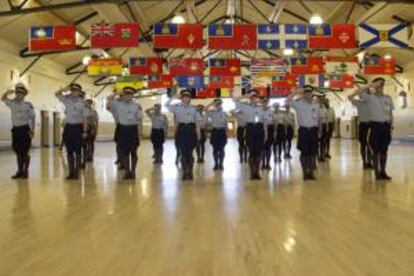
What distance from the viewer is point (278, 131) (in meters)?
14.3

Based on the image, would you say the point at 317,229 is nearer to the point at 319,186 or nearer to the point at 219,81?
the point at 319,186

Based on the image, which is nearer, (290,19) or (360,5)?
(360,5)

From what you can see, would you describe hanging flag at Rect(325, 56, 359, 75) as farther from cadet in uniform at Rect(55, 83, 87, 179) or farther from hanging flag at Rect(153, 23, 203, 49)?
cadet in uniform at Rect(55, 83, 87, 179)

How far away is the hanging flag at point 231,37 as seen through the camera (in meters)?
15.7

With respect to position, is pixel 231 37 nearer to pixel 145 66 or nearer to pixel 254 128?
pixel 254 128

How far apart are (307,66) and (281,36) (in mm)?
5701

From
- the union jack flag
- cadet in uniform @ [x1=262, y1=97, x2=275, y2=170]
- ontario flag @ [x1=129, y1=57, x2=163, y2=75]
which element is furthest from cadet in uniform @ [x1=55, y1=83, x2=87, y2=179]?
ontario flag @ [x1=129, y1=57, x2=163, y2=75]

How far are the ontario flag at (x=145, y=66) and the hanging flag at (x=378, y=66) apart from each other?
797cm

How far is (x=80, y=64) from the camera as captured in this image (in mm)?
31672

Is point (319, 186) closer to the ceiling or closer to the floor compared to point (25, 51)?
closer to the floor

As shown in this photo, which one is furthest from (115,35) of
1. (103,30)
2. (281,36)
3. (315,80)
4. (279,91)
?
(279,91)

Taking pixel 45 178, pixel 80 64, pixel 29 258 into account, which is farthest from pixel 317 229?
pixel 80 64

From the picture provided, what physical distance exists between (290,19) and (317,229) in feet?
70.5

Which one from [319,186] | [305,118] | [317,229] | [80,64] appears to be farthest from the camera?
[80,64]
